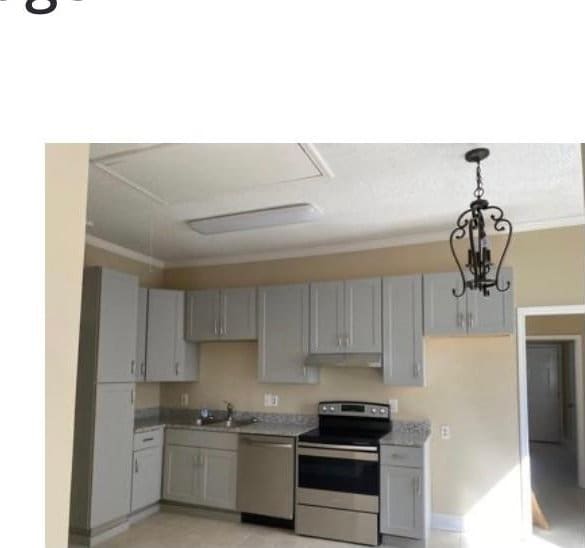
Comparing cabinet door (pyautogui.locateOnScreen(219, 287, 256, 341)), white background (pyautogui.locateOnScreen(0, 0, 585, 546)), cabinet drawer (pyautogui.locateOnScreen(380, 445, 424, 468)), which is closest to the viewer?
white background (pyautogui.locateOnScreen(0, 0, 585, 546))

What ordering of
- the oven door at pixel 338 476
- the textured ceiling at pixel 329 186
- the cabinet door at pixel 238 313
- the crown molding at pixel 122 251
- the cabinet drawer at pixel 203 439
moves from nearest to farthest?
the textured ceiling at pixel 329 186 → the oven door at pixel 338 476 → the cabinet drawer at pixel 203 439 → the crown molding at pixel 122 251 → the cabinet door at pixel 238 313

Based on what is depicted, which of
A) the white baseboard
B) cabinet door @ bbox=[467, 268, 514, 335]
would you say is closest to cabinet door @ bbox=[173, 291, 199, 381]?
the white baseboard

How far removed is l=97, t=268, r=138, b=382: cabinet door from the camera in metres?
4.18

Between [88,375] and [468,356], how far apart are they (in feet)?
11.0

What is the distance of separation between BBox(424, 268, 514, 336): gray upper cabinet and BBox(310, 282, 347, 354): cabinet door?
802 millimetres

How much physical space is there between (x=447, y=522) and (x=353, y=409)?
1.24 m

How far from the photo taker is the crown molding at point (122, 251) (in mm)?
4828

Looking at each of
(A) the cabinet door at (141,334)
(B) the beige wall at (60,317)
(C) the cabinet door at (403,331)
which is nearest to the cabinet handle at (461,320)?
(C) the cabinet door at (403,331)

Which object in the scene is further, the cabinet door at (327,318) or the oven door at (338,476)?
the cabinet door at (327,318)

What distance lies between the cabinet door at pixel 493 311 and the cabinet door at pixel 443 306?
7cm

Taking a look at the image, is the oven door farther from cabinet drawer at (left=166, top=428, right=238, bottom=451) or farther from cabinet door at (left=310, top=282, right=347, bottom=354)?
cabinet door at (left=310, top=282, right=347, bottom=354)

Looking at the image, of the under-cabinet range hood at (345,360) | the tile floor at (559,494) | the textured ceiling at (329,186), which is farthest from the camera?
the under-cabinet range hood at (345,360)

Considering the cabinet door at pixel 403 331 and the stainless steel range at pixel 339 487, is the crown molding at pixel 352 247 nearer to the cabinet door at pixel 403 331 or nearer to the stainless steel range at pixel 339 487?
the cabinet door at pixel 403 331
